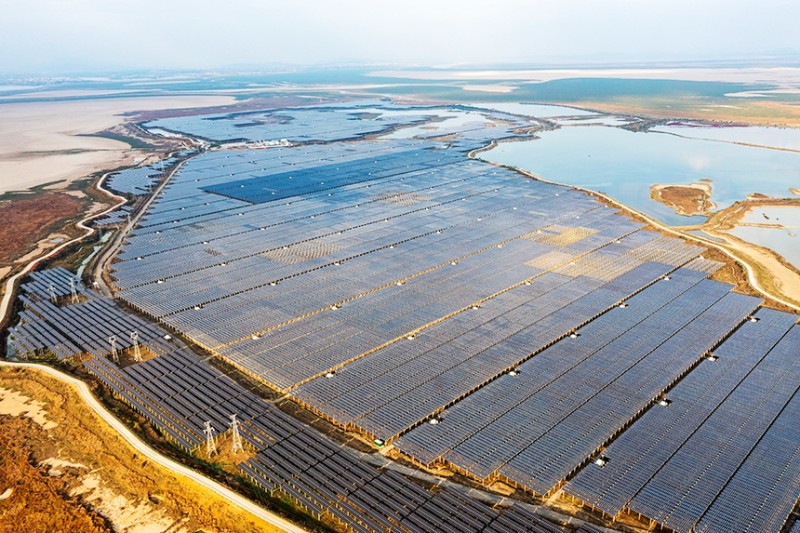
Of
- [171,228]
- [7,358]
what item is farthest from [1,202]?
[7,358]

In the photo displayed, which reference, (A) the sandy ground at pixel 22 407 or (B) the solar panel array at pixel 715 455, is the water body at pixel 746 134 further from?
(A) the sandy ground at pixel 22 407

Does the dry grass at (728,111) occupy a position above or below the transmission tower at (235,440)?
above

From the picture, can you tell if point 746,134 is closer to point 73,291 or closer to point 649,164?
point 649,164

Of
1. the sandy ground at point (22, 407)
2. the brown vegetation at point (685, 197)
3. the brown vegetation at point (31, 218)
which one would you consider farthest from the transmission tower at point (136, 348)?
the brown vegetation at point (685, 197)

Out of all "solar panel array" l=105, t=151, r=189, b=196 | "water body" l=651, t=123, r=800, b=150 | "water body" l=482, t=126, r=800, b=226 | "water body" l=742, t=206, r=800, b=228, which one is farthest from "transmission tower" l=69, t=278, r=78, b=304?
"water body" l=651, t=123, r=800, b=150

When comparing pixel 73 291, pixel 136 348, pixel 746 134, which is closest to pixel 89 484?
pixel 136 348

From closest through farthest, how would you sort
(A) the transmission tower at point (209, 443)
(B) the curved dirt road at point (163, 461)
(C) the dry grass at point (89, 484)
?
1. (B) the curved dirt road at point (163, 461)
2. (C) the dry grass at point (89, 484)
3. (A) the transmission tower at point (209, 443)

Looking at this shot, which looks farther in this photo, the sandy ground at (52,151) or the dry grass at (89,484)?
the sandy ground at (52,151)

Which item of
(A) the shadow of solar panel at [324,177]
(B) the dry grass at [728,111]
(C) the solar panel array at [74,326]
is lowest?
(C) the solar panel array at [74,326]
